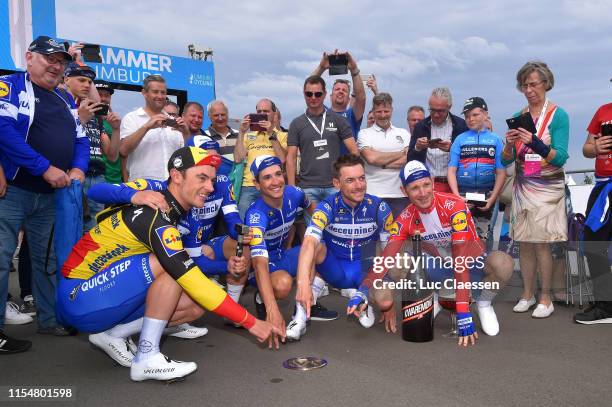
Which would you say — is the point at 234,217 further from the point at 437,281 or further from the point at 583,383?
the point at 583,383

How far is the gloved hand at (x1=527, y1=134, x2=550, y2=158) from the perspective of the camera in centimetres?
450

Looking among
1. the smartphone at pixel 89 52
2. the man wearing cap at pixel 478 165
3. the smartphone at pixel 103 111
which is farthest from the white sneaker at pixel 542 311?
the smartphone at pixel 89 52

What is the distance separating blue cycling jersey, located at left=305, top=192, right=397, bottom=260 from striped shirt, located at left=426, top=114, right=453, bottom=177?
1.33 metres

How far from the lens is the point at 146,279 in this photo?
3.24 m

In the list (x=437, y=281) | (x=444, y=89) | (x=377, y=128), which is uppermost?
(x=444, y=89)

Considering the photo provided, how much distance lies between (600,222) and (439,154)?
1741 mm

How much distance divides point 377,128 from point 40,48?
143 inches

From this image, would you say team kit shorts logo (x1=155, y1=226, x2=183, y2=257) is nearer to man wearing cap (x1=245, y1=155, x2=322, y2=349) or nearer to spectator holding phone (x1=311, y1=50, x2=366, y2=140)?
man wearing cap (x1=245, y1=155, x2=322, y2=349)

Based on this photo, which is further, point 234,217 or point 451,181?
point 451,181

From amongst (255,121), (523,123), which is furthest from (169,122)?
(523,123)

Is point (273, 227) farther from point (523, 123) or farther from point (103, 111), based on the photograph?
point (523, 123)

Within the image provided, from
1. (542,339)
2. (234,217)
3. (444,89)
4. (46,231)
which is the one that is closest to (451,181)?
(444,89)

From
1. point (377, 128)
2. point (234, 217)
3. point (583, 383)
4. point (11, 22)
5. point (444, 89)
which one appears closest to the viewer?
point (583, 383)

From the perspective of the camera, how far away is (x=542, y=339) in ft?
12.9
